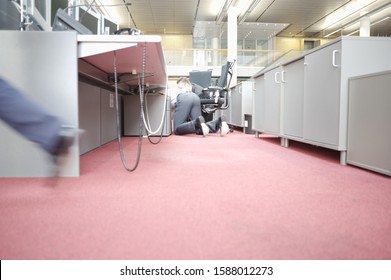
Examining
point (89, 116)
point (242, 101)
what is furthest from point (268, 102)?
point (89, 116)

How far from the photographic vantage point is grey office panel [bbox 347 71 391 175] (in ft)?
4.88

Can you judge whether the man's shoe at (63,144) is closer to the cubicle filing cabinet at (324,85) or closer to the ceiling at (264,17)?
the cubicle filing cabinet at (324,85)

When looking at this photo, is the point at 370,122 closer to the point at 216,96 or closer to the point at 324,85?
the point at 324,85

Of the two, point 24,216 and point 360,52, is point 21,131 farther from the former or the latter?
point 360,52

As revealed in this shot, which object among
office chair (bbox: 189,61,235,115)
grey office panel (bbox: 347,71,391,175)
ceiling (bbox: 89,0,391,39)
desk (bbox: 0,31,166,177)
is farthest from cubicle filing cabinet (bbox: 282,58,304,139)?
ceiling (bbox: 89,0,391,39)

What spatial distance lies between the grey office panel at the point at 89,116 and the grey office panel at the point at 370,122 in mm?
1842

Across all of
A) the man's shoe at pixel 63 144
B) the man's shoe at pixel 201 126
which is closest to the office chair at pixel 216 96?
the man's shoe at pixel 201 126

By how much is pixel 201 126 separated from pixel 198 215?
10.0 feet

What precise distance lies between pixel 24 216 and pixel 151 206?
399mm

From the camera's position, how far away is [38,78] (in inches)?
58.1

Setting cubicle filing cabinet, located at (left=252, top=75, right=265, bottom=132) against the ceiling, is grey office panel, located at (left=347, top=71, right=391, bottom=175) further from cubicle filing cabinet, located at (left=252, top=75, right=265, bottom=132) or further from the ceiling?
the ceiling

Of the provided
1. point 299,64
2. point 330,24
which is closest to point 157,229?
point 299,64

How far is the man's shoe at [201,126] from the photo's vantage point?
12.9 ft

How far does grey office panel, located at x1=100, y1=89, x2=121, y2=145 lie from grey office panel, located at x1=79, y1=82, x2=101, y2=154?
0.34 feet
